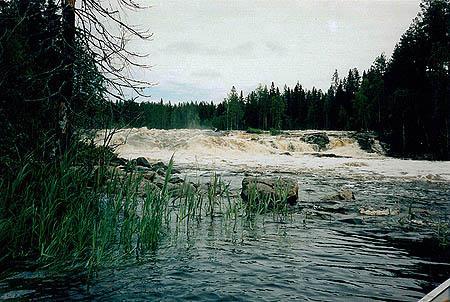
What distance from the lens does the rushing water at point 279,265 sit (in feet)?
13.2

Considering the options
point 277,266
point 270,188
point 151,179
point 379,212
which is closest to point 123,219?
point 277,266

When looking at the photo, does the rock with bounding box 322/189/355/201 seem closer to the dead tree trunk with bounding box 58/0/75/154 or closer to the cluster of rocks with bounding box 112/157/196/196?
the cluster of rocks with bounding box 112/157/196/196

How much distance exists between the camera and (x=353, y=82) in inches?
3007

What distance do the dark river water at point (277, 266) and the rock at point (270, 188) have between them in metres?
0.58

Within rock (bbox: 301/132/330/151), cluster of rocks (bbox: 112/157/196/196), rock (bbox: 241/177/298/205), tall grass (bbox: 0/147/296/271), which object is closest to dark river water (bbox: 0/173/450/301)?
tall grass (bbox: 0/147/296/271)

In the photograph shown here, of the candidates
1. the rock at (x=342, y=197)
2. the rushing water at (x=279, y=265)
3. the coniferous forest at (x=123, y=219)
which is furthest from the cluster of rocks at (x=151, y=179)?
the rock at (x=342, y=197)

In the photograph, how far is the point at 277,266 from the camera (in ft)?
16.3

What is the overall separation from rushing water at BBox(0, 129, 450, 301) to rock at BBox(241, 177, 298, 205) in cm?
58

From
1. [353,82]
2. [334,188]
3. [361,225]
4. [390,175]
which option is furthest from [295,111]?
[361,225]

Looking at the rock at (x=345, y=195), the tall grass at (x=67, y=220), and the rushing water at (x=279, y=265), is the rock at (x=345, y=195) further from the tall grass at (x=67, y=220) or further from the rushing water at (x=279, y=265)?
the tall grass at (x=67, y=220)

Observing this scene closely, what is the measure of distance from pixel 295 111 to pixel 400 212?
74.7m

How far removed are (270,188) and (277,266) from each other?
440 centimetres

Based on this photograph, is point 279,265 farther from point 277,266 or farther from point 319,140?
point 319,140

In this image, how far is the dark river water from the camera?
4008 millimetres
